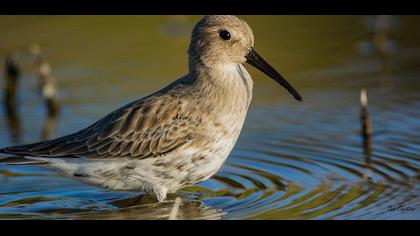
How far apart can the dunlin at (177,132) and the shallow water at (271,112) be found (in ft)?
1.16

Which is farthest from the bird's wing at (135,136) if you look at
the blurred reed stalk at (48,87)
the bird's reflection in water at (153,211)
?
the blurred reed stalk at (48,87)

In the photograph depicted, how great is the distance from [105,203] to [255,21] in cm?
674

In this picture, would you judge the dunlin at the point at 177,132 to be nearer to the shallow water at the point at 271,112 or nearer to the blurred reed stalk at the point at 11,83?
the shallow water at the point at 271,112

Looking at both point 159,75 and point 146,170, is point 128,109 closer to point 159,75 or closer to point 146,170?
point 146,170

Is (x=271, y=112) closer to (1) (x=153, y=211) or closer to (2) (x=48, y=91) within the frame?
(2) (x=48, y=91)

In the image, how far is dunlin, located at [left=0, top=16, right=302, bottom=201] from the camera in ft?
28.6

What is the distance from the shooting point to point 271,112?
1173 centimetres

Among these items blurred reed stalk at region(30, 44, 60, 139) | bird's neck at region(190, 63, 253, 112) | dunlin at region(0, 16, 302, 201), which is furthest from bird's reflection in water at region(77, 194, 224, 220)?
blurred reed stalk at region(30, 44, 60, 139)

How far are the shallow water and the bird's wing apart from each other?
1.70 ft

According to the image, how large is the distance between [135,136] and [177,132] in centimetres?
48

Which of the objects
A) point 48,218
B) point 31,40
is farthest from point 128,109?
point 31,40

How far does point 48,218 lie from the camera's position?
8500mm

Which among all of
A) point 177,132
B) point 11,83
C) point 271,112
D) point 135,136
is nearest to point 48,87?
point 11,83

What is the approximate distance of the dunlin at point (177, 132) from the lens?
870cm
